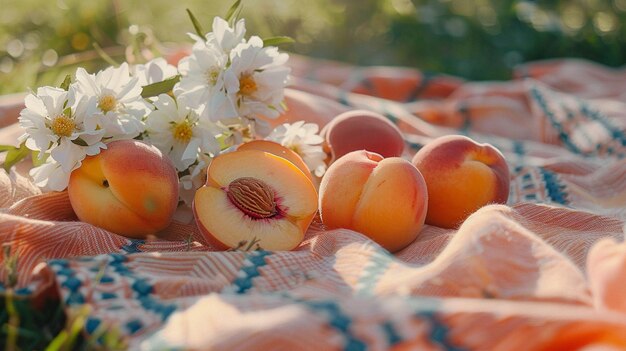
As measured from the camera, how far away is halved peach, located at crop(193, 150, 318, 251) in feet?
3.13

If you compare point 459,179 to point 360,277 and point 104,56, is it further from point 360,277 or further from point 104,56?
point 104,56

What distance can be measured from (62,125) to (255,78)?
10.1 inches

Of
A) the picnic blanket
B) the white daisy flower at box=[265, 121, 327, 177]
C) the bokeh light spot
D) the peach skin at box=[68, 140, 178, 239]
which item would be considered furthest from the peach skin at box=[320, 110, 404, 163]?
the bokeh light spot

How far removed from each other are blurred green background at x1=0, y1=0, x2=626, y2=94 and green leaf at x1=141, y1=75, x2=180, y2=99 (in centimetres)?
147

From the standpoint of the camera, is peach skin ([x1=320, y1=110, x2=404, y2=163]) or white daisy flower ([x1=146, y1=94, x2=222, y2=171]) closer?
white daisy flower ([x1=146, y1=94, x2=222, y2=171])

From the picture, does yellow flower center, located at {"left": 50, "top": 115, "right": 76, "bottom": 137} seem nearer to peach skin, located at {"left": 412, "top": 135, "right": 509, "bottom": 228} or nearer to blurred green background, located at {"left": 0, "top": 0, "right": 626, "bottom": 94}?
peach skin, located at {"left": 412, "top": 135, "right": 509, "bottom": 228}

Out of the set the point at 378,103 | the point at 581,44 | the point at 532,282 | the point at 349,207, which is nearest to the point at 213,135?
the point at 349,207

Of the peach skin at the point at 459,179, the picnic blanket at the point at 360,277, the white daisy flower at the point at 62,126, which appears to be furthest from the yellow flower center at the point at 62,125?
the peach skin at the point at 459,179

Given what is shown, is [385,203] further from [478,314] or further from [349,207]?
[478,314]

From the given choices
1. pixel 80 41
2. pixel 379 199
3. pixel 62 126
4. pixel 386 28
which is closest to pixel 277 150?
pixel 379 199

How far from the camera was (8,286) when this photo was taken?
32.4 inches

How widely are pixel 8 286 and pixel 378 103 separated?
115cm

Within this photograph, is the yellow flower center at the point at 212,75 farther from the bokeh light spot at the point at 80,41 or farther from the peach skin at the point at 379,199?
the bokeh light spot at the point at 80,41

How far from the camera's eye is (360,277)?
827 millimetres
